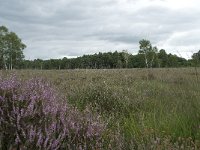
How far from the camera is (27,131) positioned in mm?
3854

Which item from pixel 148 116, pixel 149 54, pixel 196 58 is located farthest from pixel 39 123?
pixel 149 54

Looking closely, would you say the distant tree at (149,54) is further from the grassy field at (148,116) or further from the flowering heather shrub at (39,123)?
the flowering heather shrub at (39,123)

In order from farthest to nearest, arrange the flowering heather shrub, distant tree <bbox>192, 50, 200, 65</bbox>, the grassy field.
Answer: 1. distant tree <bbox>192, 50, 200, 65</bbox>
2. the grassy field
3. the flowering heather shrub

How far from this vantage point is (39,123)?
4051mm

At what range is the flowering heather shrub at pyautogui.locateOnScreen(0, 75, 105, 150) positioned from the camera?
3.70 metres

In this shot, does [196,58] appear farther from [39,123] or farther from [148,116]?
[39,123]

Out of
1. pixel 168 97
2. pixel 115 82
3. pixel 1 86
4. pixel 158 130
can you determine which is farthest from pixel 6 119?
pixel 115 82

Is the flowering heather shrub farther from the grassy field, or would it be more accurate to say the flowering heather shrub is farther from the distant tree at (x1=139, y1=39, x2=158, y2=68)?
the distant tree at (x1=139, y1=39, x2=158, y2=68)

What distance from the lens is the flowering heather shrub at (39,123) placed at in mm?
3701

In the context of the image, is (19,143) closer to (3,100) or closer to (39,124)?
(39,124)

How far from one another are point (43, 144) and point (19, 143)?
28cm

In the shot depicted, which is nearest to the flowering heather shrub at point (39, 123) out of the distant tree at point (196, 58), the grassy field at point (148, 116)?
the grassy field at point (148, 116)

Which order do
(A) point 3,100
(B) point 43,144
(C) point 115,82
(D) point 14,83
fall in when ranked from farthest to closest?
(C) point 115,82, (D) point 14,83, (A) point 3,100, (B) point 43,144

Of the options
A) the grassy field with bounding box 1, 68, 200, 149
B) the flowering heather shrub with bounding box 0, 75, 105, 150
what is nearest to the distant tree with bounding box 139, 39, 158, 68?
the grassy field with bounding box 1, 68, 200, 149
